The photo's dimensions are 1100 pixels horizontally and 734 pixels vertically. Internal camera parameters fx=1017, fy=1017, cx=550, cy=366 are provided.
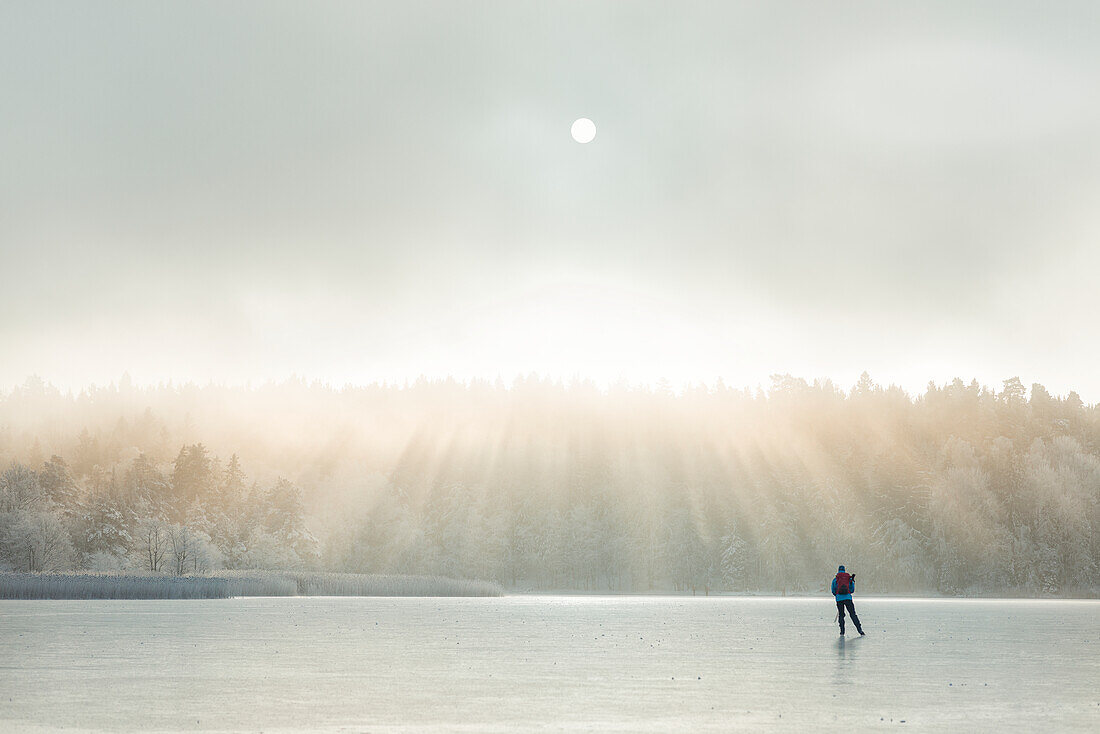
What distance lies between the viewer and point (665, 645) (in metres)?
36.4

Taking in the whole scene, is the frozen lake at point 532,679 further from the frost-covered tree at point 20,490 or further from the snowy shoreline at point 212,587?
the frost-covered tree at point 20,490

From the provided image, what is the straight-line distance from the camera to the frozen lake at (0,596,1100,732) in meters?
18.3

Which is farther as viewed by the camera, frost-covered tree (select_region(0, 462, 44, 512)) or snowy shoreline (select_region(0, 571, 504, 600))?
frost-covered tree (select_region(0, 462, 44, 512))

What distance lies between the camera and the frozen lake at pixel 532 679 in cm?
1831

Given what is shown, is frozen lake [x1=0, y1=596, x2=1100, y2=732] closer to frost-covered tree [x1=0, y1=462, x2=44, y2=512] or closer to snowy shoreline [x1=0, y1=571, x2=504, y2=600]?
snowy shoreline [x1=0, y1=571, x2=504, y2=600]

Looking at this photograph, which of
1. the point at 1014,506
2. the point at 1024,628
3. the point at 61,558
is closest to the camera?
the point at 1024,628

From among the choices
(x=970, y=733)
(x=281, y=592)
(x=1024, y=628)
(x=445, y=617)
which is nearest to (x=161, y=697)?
(x=970, y=733)

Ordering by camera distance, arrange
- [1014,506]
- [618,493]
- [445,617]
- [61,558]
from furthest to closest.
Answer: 1. [618,493]
2. [1014,506]
3. [61,558]
4. [445,617]

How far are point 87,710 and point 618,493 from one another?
18262 cm

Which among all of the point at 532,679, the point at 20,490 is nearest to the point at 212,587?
the point at 532,679

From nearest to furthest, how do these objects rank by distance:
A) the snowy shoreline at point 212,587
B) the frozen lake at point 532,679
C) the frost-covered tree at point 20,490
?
the frozen lake at point 532,679
the snowy shoreline at point 212,587
the frost-covered tree at point 20,490

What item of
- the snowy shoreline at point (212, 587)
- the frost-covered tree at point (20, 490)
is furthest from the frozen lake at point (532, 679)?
the frost-covered tree at point (20, 490)

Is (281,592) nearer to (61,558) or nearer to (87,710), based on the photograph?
(61,558)

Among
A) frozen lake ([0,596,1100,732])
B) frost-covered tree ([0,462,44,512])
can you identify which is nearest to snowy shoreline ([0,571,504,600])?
frozen lake ([0,596,1100,732])
